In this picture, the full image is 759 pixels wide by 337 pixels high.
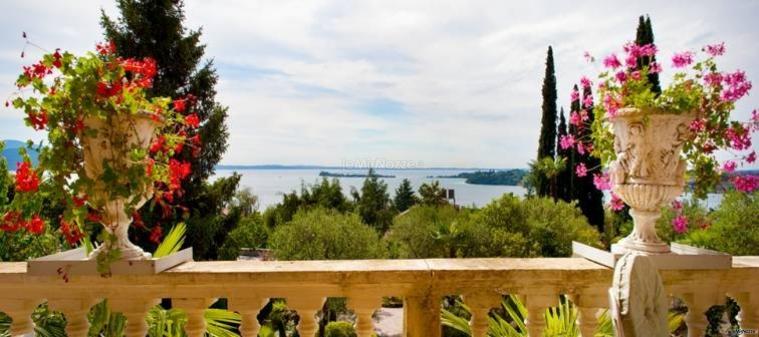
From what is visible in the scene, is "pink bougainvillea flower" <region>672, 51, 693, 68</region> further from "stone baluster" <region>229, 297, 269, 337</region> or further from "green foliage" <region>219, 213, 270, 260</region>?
"green foliage" <region>219, 213, 270, 260</region>

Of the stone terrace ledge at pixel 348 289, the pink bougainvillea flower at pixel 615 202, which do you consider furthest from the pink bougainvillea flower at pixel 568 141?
the stone terrace ledge at pixel 348 289

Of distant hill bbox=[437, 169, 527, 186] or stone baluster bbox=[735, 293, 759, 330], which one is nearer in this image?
stone baluster bbox=[735, 293, 759, 330]

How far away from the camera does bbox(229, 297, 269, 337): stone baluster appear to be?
2168 mm

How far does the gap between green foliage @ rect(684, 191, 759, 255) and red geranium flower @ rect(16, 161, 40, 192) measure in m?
16.0

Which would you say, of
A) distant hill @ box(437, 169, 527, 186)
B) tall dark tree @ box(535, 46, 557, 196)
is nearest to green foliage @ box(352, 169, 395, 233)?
tall dark tree @ box(535, 46, 557, 196)

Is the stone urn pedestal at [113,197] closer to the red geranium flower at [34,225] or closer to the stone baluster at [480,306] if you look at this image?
the red geranium flower at [34,225]

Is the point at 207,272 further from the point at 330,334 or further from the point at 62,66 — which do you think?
the point at 330,334

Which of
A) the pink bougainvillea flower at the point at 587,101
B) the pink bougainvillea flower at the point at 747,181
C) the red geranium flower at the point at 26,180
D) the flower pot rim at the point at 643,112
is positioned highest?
the pink bougainvillea flower at the point at 587,101

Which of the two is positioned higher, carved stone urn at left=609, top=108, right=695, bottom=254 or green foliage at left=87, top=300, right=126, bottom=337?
carved stone urn at left=609, top=108, right=695, bottom=254

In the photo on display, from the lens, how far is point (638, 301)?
162 centimetres

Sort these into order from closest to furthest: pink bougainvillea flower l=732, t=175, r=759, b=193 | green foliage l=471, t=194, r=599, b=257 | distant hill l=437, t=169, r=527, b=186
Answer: pink bougainvillea flower l=732, t=175, r=759, b=193 → green foliage l=471, t=194, r=599, b=257 → distant hill l=437, t=169, r=527, b=186

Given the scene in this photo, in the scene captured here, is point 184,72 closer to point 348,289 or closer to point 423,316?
point 348,289

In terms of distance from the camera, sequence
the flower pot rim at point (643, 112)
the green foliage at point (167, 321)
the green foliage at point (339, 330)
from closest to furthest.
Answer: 1. the flower pot rim at point (643, 112)
2. the green foliage at point (167, 321)
3. the green foliage at point (339, 330)

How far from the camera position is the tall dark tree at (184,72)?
16.4m
